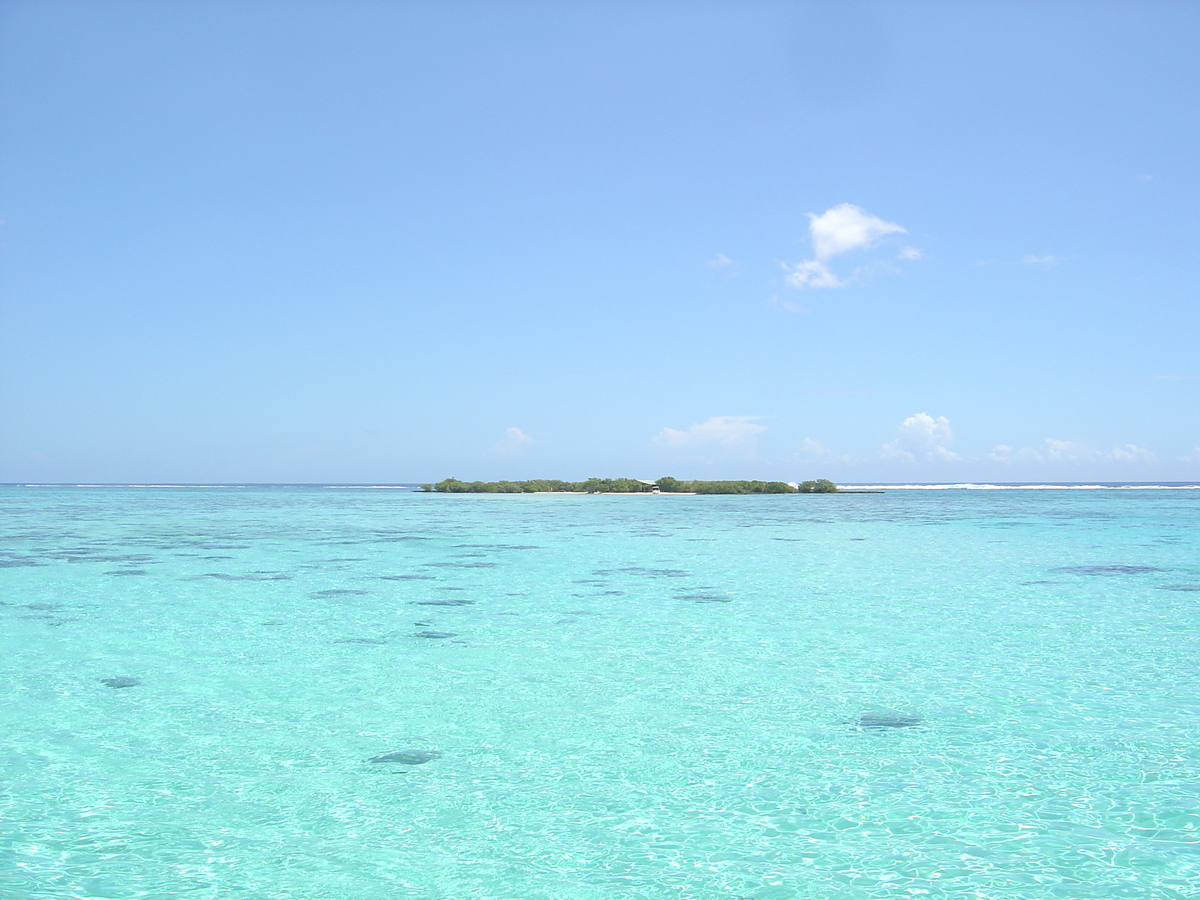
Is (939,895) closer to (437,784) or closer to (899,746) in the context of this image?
(899,746)

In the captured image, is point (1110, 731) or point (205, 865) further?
point (1110, 731)

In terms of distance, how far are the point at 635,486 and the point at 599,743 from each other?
88948 mm

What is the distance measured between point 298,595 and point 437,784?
1087cm

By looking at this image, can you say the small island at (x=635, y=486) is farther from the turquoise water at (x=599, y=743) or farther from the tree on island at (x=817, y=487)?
the turquoise water at (x=599, y=743)

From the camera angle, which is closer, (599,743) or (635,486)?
(599,743)

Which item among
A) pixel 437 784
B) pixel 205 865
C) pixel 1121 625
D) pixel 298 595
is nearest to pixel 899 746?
pixel 437 784

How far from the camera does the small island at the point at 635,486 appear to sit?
93.3m

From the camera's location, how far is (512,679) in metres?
9.32

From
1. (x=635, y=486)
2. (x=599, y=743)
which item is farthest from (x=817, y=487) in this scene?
(x=599, y=743)

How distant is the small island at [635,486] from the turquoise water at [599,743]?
252 ft

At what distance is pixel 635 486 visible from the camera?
315 ft

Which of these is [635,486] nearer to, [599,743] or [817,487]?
[817,487]

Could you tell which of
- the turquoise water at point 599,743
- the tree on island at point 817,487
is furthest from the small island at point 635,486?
the turquoise water at point 599,743

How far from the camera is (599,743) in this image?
7184 millimetres
